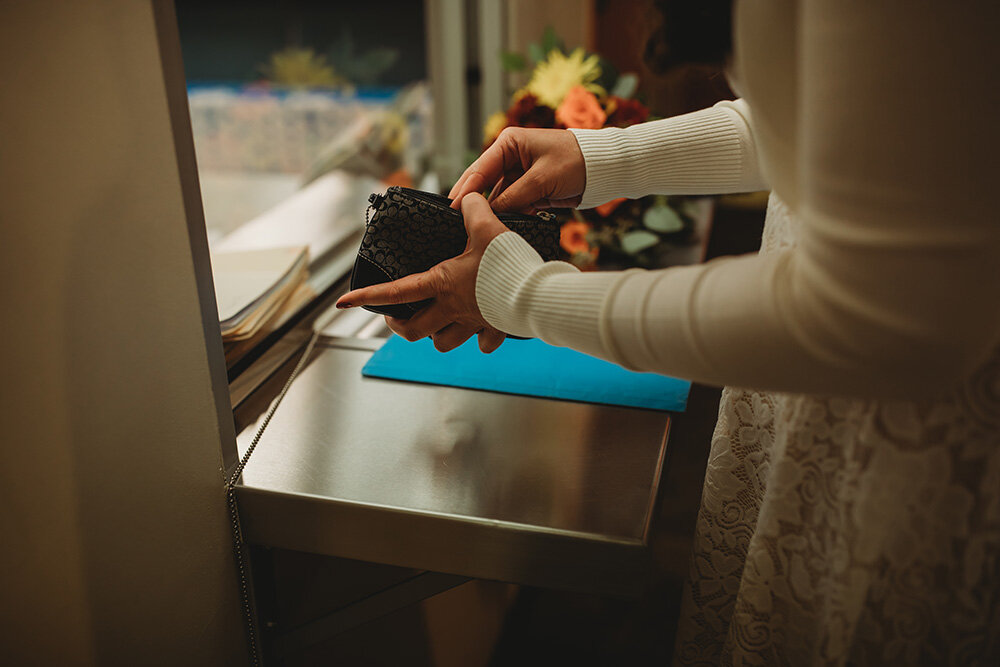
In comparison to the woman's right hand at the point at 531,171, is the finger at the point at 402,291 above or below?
below

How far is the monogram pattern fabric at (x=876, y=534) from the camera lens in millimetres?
531

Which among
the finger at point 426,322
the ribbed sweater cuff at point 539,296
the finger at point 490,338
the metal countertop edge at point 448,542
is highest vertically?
the ribbed sweater cuff at point 539,296

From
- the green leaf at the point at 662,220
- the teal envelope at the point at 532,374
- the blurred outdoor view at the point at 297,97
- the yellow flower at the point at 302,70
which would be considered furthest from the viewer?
the yellow flower at the point at 302,70

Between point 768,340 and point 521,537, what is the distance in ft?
1.13

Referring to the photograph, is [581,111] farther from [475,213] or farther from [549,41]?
[475,213]

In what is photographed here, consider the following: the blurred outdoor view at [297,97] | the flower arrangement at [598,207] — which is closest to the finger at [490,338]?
the flower arrangement at [598,207]

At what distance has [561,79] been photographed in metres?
1.40

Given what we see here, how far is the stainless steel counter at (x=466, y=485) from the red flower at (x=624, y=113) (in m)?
0.63

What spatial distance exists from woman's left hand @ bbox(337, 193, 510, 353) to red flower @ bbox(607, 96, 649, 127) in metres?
0.66

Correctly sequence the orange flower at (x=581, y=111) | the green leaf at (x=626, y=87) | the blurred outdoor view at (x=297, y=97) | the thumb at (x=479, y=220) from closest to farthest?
the thumb at (x=479, y=220)
the orange flower at (x=581, y=111)
the green leaf at (x=626, y=87)
the blurred outdoor view at (x=297, y=97)

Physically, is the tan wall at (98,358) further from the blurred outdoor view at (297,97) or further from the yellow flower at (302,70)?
the yellow flower at (302,70)

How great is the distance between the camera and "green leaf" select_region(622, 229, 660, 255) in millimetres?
1308

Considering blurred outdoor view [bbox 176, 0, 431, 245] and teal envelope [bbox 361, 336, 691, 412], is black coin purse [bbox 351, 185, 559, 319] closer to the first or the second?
teal envelope [bbox 361, 336, 691, 412]

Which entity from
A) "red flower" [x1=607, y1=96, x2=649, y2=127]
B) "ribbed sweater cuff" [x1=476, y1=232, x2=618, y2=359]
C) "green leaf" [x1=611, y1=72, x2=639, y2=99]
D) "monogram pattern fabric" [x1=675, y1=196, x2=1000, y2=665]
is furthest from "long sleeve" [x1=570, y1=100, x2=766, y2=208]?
"green leaf" [x1=611, y1=72, x2=639, y2=99]
